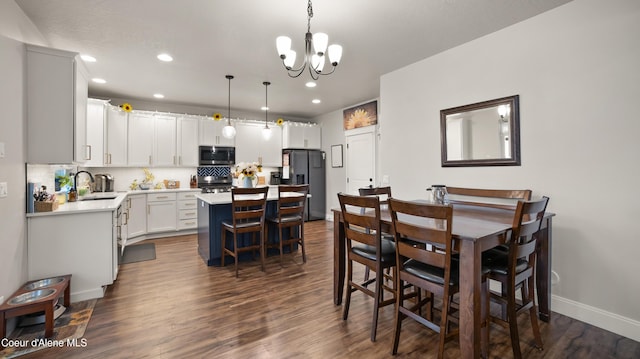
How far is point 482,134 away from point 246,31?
102 inches

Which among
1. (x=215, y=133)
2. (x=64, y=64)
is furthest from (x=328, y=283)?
(x=215, y=133)

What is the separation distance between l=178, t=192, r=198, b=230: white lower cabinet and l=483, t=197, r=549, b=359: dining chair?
5017 millimetres

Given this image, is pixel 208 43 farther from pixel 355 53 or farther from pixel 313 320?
pixel 313 320

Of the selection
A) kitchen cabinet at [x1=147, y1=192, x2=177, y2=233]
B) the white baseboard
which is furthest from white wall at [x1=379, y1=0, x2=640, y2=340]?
kitchen cabinet at [x1=147, y1=192, x2=177, y2=233]

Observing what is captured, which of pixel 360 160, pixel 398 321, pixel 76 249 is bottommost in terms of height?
pixel 398 321

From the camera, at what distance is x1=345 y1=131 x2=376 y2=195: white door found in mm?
5566

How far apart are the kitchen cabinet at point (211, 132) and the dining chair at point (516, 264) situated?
5327mm

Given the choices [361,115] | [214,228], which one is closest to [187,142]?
[214,228]

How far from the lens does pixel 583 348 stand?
1.94 meters

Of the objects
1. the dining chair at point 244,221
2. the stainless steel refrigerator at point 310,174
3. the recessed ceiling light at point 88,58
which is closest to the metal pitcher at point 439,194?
the dining chair at point 244,221

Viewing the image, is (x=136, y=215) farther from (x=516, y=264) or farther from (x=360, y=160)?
(x=516, y=264)

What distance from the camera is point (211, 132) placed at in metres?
5.94

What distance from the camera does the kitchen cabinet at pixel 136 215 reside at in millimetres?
4785

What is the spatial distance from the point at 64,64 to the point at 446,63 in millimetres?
3841
